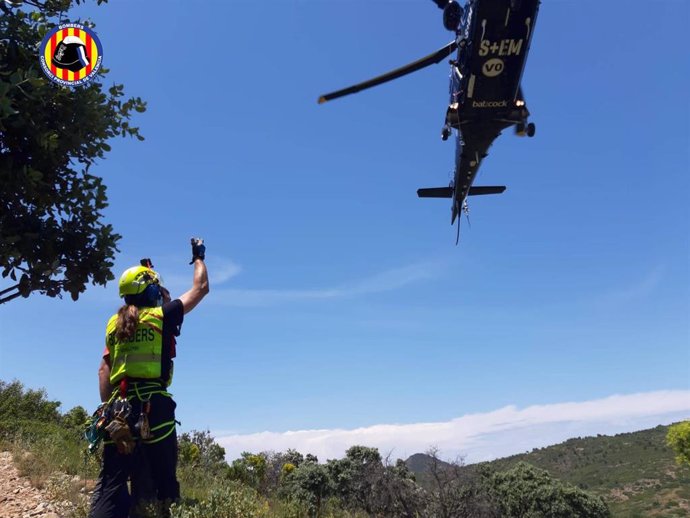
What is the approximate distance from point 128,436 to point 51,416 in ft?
51.5

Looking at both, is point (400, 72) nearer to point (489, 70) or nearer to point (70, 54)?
point (489, 70)

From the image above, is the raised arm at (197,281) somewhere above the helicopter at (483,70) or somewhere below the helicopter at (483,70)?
below

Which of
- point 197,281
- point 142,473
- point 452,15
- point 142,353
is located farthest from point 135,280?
point 452,15

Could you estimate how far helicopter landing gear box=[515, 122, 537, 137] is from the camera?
12.6 meters

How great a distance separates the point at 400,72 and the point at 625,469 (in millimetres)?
94240

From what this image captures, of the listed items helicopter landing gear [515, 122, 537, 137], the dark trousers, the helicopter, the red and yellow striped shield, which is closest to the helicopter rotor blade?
the helicopter

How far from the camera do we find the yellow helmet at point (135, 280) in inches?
154

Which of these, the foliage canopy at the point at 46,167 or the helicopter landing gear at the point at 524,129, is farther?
the helicopter landing gear at the point at 524,129

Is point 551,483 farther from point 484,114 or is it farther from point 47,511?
point 47,511

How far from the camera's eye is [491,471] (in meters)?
50.3

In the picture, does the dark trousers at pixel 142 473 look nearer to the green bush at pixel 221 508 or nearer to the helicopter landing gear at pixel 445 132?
the green bush at pixel 221 508

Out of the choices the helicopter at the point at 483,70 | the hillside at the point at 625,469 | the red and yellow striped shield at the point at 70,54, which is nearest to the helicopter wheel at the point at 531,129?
the helicopter at the point at 483,70

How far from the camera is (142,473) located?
3678 millimetres

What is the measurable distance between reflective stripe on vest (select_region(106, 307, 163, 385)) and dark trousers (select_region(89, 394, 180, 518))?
22cm
